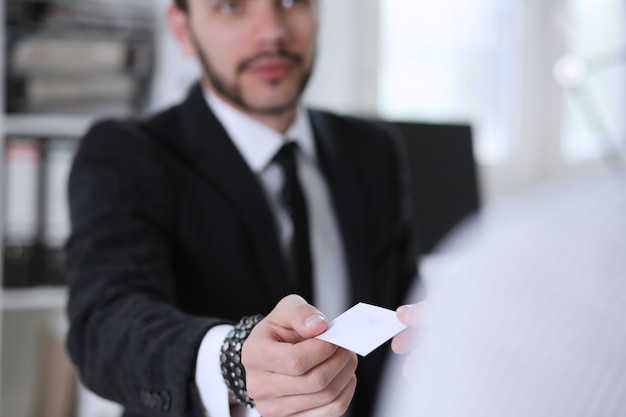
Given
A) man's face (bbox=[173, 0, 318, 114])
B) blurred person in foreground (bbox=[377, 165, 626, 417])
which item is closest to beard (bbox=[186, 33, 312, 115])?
man's face (bbox=[173, 0, 318, 114])

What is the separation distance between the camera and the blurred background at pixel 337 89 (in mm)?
1438

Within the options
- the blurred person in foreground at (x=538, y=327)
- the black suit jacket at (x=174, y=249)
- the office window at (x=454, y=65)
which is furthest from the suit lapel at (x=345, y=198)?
the office window at (x=454, y=65)

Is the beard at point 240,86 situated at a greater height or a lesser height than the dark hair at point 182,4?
lesser

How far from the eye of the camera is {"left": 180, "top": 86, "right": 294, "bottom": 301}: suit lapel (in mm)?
A: 609

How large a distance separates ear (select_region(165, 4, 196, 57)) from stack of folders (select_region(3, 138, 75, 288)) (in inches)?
27.6

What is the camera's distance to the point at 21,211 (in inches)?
55.8

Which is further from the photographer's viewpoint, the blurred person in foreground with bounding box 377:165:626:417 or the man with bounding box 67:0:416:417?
the man with bounding box 67:0:416:417

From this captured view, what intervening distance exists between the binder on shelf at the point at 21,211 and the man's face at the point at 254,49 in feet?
2.72

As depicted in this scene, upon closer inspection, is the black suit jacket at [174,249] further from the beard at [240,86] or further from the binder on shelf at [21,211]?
the binder on shelf at [21,211]

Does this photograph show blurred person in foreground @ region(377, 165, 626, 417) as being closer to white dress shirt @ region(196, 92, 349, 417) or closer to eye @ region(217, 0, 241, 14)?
white dress shirt @ region(196, 92, 349, 417)

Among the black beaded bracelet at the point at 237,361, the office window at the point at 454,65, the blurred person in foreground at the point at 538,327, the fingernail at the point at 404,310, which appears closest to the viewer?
the blurred person in foreground at the point at 538,327

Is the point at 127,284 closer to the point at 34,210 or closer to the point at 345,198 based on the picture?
the point at 345,198

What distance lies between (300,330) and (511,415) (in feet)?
0.64

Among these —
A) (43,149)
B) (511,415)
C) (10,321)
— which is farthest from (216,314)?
(10,321)
